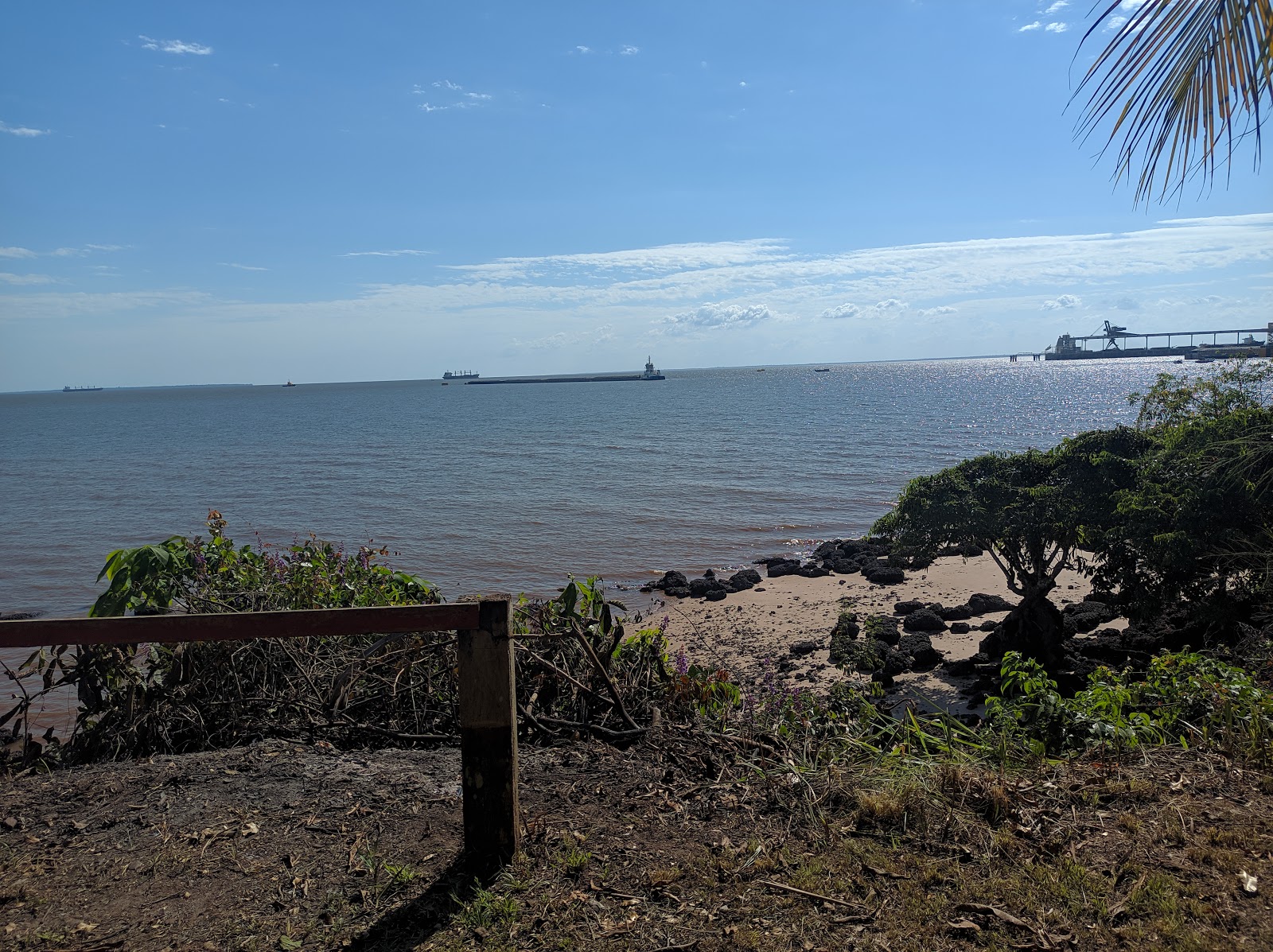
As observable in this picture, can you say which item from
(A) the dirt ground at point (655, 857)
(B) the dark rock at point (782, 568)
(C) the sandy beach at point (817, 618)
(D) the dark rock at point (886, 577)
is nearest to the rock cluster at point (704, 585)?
(C) the sandy beach at point (817, 618)

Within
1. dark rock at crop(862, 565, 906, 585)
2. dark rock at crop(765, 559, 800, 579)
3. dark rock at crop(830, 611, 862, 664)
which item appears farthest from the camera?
dark rock at crop(765, 559, 800, 579)

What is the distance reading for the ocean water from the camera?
2033 centimetres

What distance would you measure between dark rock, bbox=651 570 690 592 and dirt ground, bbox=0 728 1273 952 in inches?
527

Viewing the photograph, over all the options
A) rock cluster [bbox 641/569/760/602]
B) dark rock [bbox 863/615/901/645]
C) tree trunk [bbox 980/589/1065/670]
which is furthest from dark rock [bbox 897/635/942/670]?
rock cluster [bbox 641/569/760/602]

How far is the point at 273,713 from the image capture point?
5098mm

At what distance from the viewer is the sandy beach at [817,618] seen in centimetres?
1124

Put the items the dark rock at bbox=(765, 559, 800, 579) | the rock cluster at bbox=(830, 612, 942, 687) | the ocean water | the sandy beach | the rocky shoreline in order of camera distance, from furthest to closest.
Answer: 1. the ocean water
2. the dark rock at bbox=(765, 559, 800, 579)
3. the sandy beach
4. the rock cluster at bbox=(830, 612, 942, 687)
5. the rocky shoreline

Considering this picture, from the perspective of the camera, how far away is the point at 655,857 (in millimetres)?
3369

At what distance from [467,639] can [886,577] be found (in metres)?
15.6

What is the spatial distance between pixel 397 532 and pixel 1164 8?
22.2m

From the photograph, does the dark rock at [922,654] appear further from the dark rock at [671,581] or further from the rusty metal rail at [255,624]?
the rusty metal rail at [255,624]

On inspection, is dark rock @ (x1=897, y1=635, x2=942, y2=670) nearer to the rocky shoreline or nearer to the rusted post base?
the rocky shoreline

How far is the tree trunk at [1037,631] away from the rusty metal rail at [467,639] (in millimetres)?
9147

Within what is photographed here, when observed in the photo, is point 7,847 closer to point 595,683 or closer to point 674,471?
point 595,683
